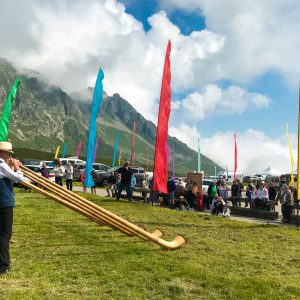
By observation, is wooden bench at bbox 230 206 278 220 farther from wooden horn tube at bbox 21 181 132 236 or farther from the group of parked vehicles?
the group of parked vehicles

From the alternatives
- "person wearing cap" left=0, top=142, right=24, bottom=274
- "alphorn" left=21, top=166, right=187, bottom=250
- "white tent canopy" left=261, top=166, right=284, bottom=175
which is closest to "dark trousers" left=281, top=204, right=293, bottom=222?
"alphorn" left=21, top=166, right=187, bottom=250

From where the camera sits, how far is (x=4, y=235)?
6.27m

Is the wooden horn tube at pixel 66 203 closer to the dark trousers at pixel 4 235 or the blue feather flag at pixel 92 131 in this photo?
the dark trousers at pixel 4 235

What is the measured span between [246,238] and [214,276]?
14.9 ft

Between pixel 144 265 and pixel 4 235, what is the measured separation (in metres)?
2.31

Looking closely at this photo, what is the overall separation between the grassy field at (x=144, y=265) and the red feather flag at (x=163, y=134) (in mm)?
5090

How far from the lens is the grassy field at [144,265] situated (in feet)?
18.2

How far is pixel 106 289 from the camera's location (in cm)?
556

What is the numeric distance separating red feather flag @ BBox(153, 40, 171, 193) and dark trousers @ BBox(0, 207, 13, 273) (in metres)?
10.5

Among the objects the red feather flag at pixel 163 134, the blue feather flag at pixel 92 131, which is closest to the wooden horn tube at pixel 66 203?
the red feather flag at pixel 163 134

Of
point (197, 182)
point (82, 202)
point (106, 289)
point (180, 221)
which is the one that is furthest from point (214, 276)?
point (197, 182)

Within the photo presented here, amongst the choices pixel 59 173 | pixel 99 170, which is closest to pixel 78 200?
pixel 59 173

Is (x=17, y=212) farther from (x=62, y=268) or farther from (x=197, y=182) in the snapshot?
(x=197, y=182)

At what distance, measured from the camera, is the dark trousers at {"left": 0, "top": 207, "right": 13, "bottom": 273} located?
6219 mm
